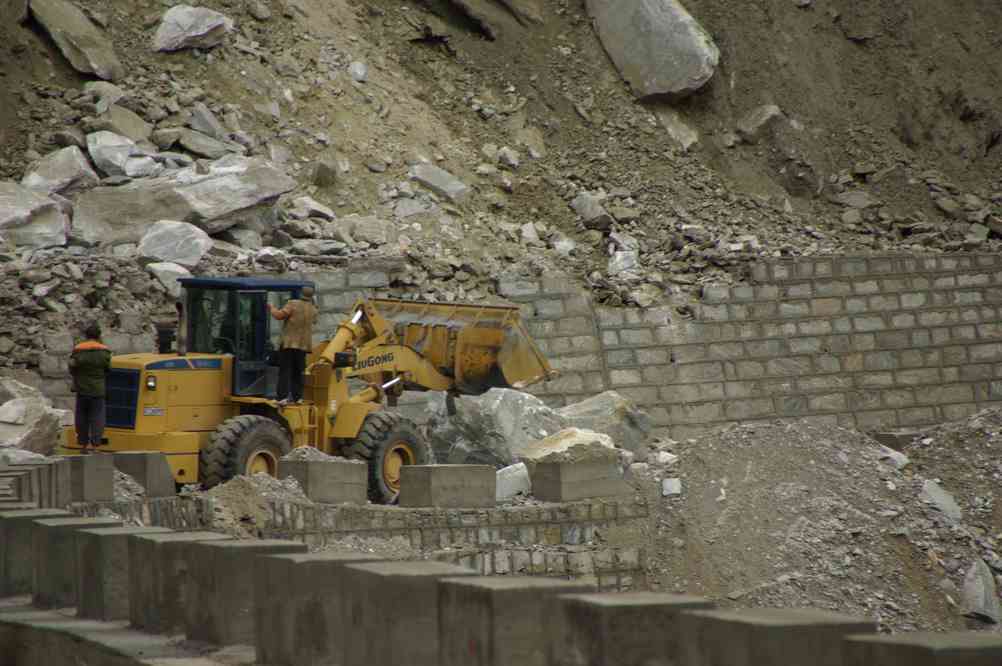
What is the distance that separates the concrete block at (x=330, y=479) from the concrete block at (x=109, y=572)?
553 cm

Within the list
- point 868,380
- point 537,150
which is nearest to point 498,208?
point 537,150

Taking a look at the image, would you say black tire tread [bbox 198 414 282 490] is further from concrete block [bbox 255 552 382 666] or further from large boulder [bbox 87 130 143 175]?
large boulder [bbox 87 130 143 175]

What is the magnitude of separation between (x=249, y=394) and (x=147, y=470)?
4.42ft

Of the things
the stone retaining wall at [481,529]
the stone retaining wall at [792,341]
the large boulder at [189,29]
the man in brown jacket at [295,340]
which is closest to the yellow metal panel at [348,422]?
the man in brown jacket at [295,340]

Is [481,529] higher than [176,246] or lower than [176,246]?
lower


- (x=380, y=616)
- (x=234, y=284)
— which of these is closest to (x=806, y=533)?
(x=234, y=284)

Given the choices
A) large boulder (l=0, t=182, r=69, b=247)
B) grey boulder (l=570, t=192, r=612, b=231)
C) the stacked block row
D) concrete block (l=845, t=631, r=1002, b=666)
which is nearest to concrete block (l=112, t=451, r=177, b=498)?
the stacked block row

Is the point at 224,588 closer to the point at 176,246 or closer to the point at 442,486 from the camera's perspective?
the point at 442,486

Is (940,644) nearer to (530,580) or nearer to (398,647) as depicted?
(530,580)

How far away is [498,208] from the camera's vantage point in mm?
23734

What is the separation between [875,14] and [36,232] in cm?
1633

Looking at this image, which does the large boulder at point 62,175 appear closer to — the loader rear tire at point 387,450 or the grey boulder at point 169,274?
→ the grey boulder at point 169,274

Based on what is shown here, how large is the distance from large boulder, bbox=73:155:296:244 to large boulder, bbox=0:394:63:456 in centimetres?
607

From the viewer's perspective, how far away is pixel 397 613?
4750mm
